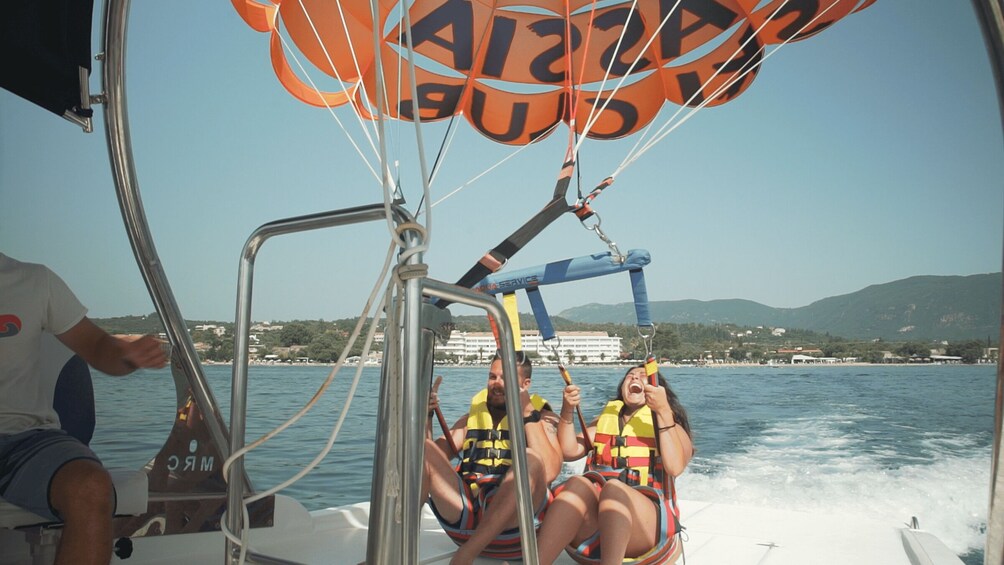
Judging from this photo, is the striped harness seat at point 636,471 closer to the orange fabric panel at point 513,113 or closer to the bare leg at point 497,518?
the bare leg at point 497,518

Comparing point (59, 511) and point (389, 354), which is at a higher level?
point (389, 354)

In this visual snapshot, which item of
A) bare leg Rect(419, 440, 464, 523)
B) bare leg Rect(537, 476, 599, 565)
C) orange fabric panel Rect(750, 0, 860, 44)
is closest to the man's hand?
bare leg Rect(419, 440, 464, 523)

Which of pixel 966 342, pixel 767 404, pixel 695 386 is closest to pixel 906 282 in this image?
pixel 966 342

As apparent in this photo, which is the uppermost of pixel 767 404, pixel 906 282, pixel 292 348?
pixel 906 282

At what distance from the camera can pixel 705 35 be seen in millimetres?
4898

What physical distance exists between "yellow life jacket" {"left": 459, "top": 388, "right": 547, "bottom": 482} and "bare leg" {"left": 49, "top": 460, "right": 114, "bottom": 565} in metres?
1.45

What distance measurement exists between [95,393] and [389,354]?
1490 mm

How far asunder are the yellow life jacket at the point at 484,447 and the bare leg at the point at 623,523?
0.47 metres

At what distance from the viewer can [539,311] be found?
140 inches

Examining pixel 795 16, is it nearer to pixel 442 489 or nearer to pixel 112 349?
pixel 442 489

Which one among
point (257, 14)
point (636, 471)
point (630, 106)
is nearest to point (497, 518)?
point (636, 471)

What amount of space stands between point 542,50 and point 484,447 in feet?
11.2

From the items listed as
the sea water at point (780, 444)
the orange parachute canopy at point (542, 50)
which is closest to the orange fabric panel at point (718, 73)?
the orange parachute canopy at point (542, 50)

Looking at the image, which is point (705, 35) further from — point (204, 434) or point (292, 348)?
point (292, 348)
